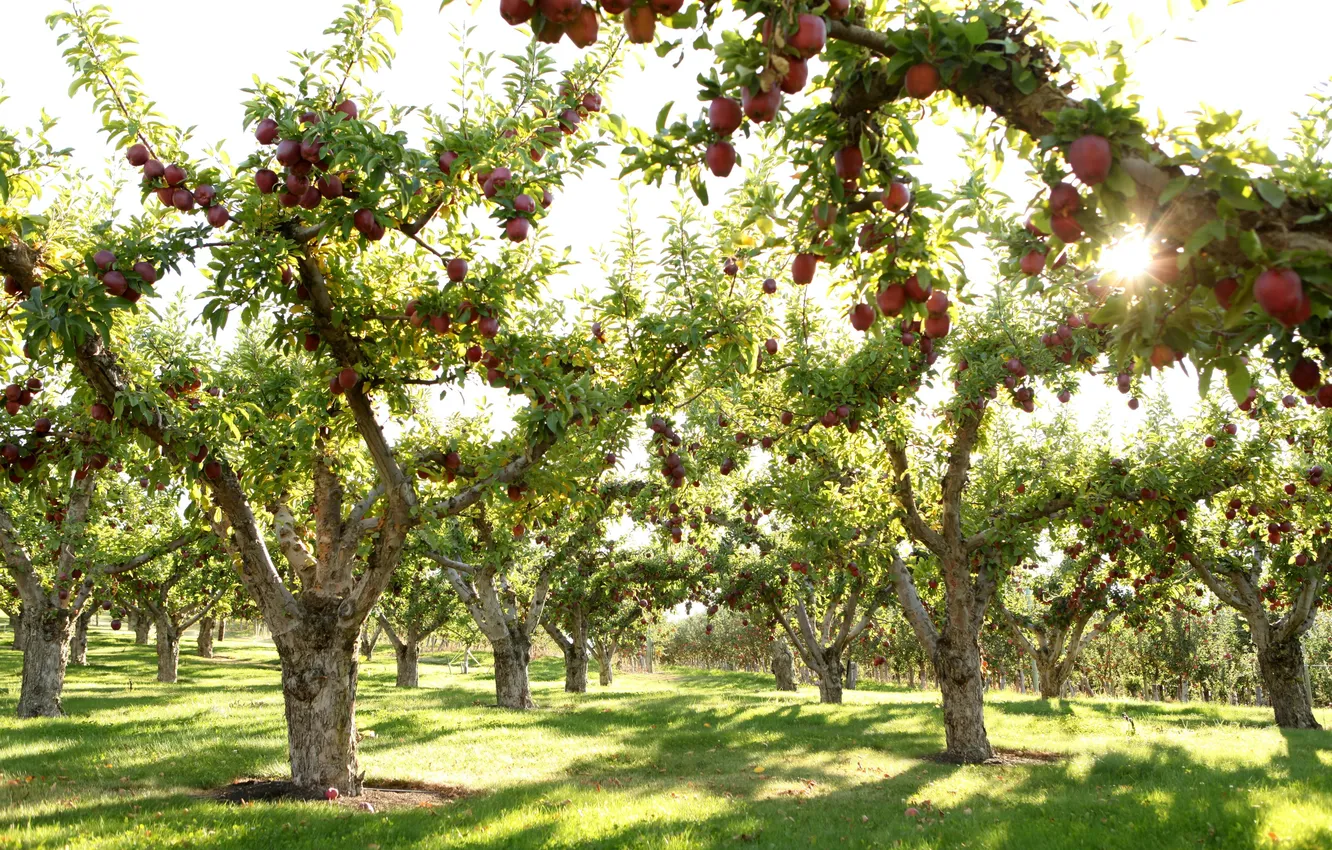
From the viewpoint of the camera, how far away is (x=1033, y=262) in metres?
3.30

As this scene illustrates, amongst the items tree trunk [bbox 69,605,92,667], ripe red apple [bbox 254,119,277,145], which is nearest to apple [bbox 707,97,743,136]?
ripe red apple [bbox 254,119,277,145]

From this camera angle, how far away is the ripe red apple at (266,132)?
535 cm

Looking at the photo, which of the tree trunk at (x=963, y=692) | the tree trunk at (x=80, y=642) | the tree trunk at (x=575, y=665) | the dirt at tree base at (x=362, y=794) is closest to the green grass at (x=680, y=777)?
the dirt at tree base at (x=362, y=794)

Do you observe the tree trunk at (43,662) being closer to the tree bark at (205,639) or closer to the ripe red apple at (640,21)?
the ripe red apple at (640,21)

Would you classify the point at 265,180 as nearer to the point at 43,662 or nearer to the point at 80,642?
the point at 43,662

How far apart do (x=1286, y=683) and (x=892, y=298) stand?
2197 cm

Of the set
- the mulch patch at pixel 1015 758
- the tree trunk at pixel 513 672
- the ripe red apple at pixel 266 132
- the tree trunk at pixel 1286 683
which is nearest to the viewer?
the ripe red apple at pixel 266 132

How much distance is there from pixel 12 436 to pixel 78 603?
13.0 metres

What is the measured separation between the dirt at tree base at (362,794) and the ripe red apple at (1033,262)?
27.7 ft

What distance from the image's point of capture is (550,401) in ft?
23.2

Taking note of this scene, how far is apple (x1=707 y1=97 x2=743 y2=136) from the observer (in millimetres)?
2896

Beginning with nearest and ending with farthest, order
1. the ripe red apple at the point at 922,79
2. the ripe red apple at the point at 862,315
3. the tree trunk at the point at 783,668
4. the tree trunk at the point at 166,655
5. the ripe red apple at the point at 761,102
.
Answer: the ripe red apple at the point at 761,102 < the ripe red apple at the point at 922,79 < the ripe red apple at the point at 862,315 < the tree trunk at the point at 166,655 < the tree trunk at the point at 783,668

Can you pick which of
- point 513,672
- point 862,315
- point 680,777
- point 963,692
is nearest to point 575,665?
point 513,672

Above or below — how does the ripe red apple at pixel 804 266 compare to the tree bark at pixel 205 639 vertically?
above
